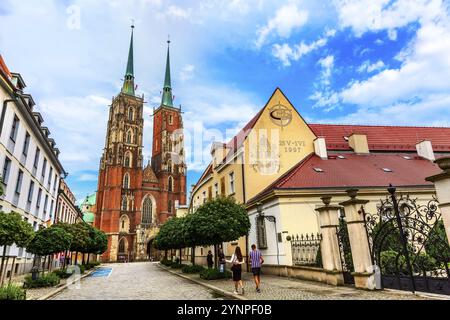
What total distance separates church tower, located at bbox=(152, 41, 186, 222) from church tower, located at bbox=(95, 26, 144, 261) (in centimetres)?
661

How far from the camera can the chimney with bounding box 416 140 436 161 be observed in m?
23.6

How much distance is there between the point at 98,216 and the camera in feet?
216

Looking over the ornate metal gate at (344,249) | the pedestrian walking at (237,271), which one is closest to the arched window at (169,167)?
the pedestrian walking at (237,271)

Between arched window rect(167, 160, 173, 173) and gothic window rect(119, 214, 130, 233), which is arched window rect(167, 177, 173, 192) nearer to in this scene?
arched window rect(167, 160, 173, 173)

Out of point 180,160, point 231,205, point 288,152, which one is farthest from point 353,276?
point 180,160

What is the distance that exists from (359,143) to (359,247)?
16132 mm

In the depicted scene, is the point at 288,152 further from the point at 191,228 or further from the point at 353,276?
the point at 353,276

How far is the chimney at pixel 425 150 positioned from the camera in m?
23.6

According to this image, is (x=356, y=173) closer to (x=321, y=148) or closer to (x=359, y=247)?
(x=321, y=148)

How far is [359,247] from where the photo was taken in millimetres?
9930

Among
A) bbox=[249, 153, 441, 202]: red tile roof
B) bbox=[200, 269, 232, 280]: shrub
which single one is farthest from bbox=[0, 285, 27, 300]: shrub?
bbox=[249, 153, 441, 202]: red tile roof

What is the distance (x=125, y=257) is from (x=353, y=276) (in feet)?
198

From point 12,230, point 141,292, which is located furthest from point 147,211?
point 12,230

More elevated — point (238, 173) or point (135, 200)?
point (135, 200)
